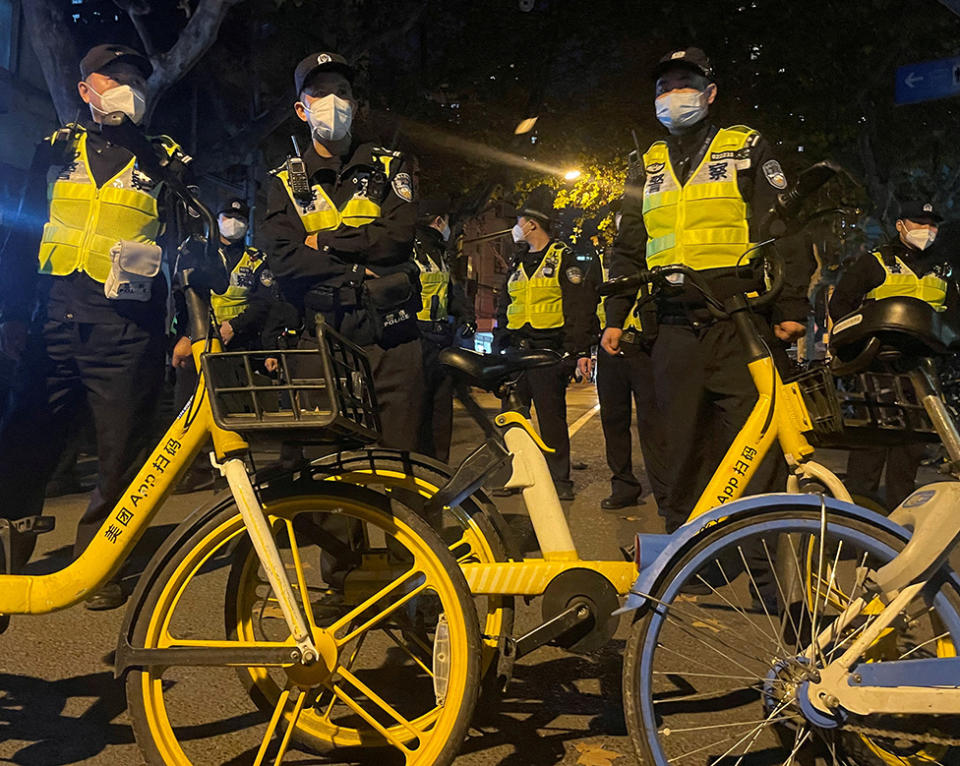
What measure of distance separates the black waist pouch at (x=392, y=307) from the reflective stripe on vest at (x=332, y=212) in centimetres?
26

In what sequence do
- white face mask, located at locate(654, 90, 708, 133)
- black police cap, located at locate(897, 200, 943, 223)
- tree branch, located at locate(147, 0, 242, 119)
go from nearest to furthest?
white face mask, located at locate(654, 90, 708, 133) < black police cap, located at locate(897, 200, 943, 223) < tree branch, located at locate(147, 0, 242, 119)

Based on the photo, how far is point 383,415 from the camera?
3.45m

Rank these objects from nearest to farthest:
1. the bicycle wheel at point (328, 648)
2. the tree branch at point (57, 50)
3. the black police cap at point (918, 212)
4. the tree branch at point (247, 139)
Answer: the bicycle wheel at point (328, 648), the black police cap at point (918, 212), the tree branch at point (57, 50), the tree branch at point (247, 139)

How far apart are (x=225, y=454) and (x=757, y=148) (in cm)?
268

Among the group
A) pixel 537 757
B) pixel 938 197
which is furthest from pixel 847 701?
pixel 938 197

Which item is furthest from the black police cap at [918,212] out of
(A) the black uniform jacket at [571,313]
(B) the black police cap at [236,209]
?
(B) the black police cap at [236,209]

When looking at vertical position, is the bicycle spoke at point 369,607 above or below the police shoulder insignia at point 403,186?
below

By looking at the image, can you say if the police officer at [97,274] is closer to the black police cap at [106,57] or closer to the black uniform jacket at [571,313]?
the black police cap at [106,57]

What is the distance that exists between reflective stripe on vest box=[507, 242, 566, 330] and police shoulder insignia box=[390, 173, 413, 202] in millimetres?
3984

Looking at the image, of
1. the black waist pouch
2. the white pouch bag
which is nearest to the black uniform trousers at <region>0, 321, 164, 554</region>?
the white pouch bag

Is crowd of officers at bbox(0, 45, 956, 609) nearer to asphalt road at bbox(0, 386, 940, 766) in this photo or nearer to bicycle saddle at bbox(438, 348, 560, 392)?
asphalt road at bbox(0, 386, 940, 766)

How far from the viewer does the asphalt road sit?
2588 millimetres

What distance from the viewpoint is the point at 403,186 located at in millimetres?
3432

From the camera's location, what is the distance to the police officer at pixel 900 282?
5.76m
